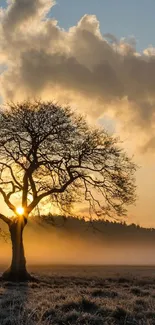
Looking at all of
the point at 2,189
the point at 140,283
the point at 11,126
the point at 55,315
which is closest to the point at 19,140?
the point at 11,126

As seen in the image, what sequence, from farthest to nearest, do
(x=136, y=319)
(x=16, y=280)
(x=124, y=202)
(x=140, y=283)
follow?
(x=124, y=202)
(x=16, y=280)
(x=140, y=283)
(x=136, y=319)

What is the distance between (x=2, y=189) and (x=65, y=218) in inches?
213

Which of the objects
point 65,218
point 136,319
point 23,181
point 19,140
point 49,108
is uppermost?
point 49,108

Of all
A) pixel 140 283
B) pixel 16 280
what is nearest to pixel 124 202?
pixel 140 283

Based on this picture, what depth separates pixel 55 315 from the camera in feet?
45.2

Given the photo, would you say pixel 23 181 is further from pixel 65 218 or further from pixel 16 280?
pixel 16 280

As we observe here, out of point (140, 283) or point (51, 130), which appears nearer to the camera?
point (140, 283)

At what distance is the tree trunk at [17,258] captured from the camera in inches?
1372

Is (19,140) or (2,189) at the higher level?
(19,140)


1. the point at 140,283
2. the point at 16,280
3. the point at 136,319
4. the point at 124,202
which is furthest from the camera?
the point at 124,202

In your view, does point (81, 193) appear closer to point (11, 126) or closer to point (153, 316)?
point (11, 126)

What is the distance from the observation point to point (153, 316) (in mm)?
13828

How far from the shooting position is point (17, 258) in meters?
36.0

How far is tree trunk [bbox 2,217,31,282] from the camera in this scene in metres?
34.8
